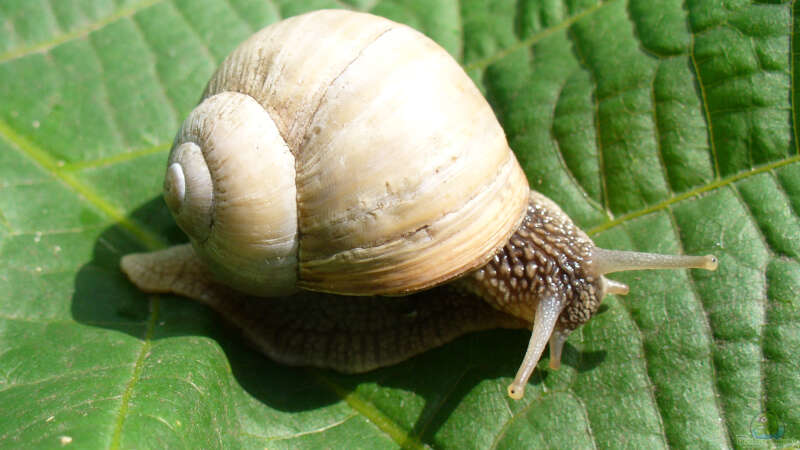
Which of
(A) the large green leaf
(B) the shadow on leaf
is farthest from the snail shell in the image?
(A) the large green leaf

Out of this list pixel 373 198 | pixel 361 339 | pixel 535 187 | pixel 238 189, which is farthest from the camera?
pixel 535 187

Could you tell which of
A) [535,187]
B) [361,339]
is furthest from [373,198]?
[535,187]

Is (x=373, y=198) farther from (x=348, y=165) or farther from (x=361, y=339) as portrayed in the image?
(x=361, y=339)

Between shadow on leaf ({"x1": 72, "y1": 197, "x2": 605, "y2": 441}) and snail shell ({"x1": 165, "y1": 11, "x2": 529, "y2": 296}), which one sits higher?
snail shell ({"x1": 165, "y1": 11, "x2": 529, "y2": 296})

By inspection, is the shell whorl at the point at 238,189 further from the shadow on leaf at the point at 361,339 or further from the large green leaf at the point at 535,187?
the large green leaf at the point at 535,187

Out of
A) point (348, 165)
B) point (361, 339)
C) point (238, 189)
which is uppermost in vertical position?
point (348, 165)

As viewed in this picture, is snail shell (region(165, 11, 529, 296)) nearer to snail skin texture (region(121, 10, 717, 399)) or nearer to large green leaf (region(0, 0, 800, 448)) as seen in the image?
snail skin texture (region(121, 10, 717, 399))

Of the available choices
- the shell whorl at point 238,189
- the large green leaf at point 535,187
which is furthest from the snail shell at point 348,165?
the large green leaf at point 535,187

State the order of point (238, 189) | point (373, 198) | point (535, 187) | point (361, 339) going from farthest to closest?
point (535, 187)
point (361, 339)
point (238, 189)
point (373, 198)
